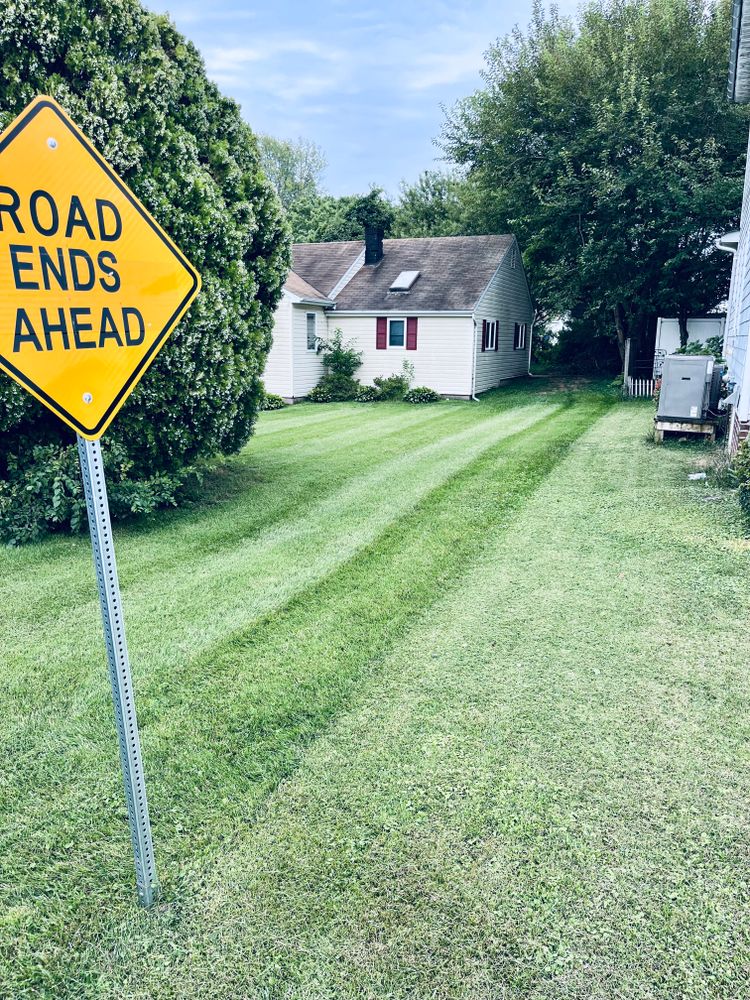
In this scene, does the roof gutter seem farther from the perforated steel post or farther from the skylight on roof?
the perforated steel post

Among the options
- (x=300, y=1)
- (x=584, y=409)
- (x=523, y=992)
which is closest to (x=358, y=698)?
(x=523, y=992)

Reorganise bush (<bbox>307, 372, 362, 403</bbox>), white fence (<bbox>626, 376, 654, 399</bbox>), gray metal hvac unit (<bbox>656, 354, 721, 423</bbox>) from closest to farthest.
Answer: gray metal hvac unit (<bbox>656, 354, 721, 423</bbox>), white fence (<bbox>626, 376, 654, 399</bbox>), bush (<bbox>307, 372, 362, 403</bbox>)

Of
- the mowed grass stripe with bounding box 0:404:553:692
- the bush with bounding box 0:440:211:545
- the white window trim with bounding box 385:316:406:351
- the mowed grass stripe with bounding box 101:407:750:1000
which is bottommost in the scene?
the mowed grass stripe with bounding box 101:407:750:1000

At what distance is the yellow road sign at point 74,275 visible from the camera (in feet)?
6.41

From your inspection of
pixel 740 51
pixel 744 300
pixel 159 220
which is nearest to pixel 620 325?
pixel 744 300

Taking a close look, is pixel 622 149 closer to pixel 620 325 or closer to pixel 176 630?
pixel 620 325

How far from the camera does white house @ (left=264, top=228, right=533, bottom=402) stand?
67.1 ft

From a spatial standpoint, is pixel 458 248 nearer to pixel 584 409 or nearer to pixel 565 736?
pixel 584 409

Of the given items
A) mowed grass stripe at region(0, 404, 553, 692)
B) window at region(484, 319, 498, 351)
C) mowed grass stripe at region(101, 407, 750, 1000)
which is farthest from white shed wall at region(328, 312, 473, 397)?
mowed grass stripe at region(101, 407, 750, 1000)

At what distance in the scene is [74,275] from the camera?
211 cm

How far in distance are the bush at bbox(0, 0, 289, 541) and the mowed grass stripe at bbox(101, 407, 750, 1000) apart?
370 centimetres

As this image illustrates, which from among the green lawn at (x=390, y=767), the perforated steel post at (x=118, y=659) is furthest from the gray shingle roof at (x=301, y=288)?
the perforated steel post at (x=118, y=659)

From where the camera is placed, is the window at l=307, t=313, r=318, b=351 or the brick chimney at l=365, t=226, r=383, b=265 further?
the brick chimney at l=365, t=226, r=383, b=265

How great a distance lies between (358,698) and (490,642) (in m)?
1.11
